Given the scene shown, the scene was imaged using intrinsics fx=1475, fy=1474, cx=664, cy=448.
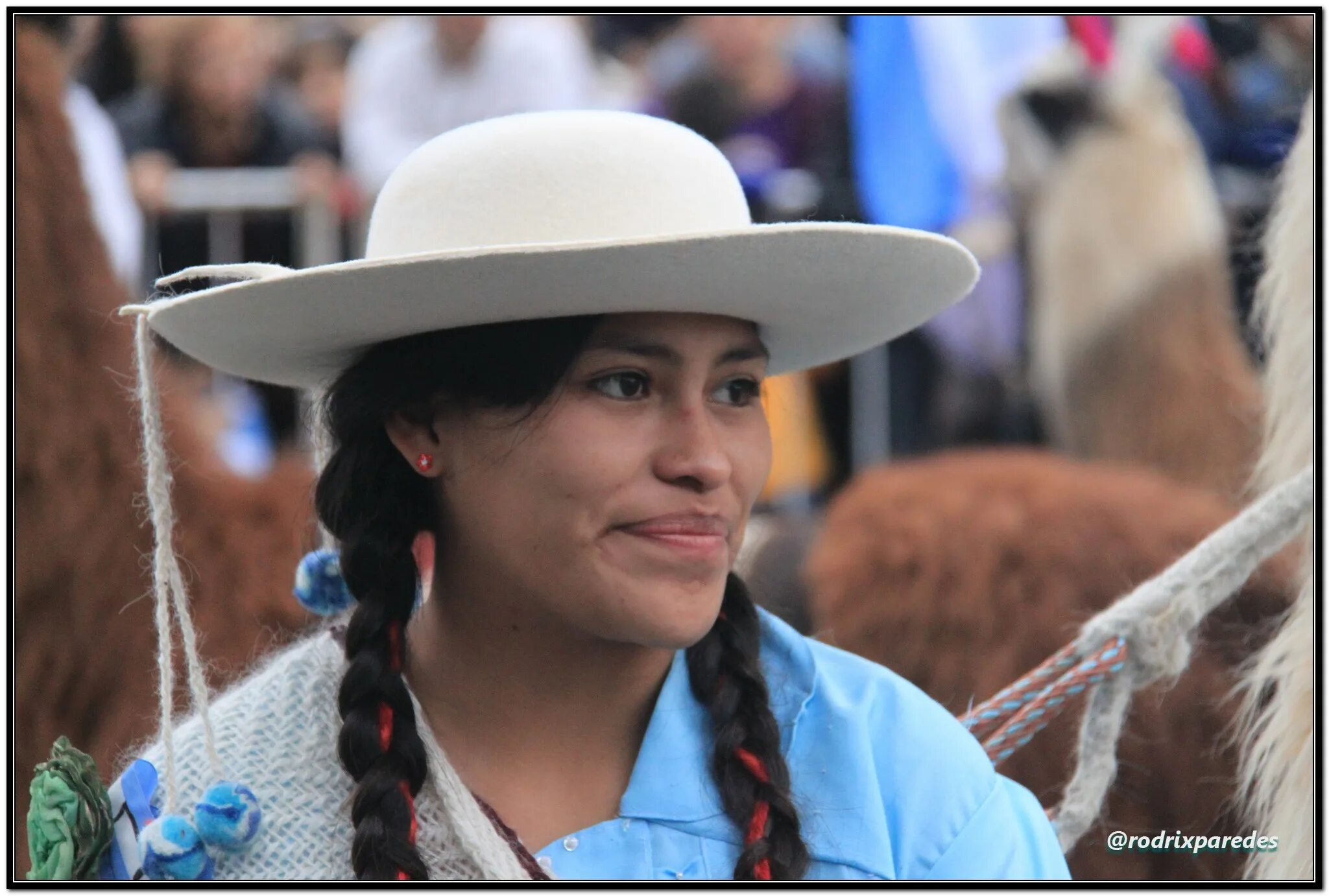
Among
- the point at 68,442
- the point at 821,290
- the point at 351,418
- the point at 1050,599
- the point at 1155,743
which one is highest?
the point at 821,290

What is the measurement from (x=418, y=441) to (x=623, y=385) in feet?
1.00

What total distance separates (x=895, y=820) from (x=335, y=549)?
88cm

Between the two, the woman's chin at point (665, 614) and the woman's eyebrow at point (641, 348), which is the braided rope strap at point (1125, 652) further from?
the woman's eyebrow at point (641, 348)

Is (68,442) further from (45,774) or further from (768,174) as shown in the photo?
(768,174)

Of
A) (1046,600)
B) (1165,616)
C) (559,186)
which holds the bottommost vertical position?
(1046,600)

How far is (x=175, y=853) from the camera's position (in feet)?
5.56

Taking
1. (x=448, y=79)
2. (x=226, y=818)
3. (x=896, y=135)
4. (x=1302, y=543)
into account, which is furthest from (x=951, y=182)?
(x=226, y=818)

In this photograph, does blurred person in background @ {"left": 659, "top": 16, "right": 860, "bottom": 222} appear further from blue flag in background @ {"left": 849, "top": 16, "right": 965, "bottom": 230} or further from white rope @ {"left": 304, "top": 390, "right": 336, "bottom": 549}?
white rope @ {"left": 304, "top": 390, "right": 336, "bottom": 549}

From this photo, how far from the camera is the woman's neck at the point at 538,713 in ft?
5.90

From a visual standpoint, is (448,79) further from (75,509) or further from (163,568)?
(163,568)

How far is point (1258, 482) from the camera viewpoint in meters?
2.27

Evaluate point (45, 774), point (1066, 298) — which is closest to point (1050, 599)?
point (45, 774)

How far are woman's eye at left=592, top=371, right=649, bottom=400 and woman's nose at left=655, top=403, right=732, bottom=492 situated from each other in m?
0.05

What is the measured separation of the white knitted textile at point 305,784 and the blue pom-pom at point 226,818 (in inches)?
0.9
